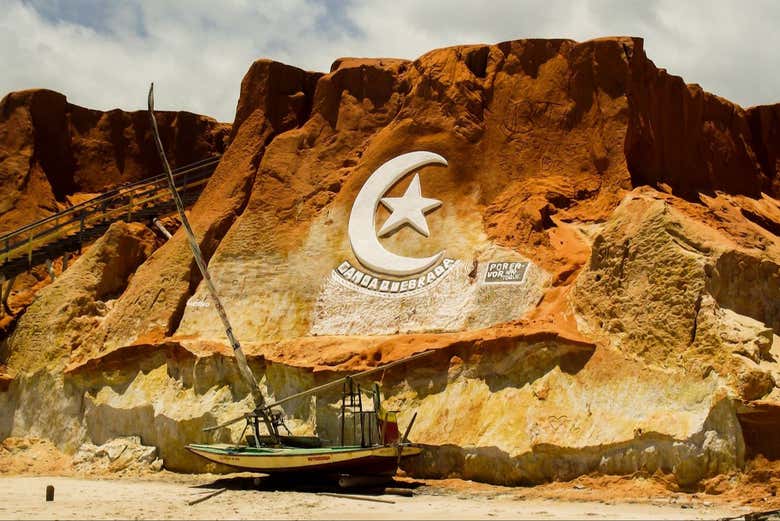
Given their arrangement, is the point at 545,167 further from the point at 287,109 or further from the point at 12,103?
the point at 12,103

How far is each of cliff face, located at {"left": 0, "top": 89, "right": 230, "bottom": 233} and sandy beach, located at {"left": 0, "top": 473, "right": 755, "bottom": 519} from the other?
14.3m

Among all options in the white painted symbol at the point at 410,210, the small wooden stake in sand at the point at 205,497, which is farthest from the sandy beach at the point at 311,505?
the white painted symbol at the point at 410,210

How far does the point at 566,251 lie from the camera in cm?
2197

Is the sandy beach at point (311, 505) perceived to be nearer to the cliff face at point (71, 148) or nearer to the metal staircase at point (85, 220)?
the metal staircase at point (85, 220)

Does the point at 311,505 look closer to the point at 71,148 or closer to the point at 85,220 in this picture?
the point at 85,220

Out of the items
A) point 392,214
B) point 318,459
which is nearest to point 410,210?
point 392,214

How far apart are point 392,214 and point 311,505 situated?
29.1ft

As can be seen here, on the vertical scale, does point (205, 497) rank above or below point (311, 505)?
above

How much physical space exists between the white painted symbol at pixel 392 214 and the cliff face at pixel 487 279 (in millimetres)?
184

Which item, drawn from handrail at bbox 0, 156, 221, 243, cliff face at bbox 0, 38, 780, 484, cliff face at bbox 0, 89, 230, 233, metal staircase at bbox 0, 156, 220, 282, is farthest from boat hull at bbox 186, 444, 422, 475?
cliff face at bbox 0, 89, 230, 233

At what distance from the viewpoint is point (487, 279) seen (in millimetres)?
22203

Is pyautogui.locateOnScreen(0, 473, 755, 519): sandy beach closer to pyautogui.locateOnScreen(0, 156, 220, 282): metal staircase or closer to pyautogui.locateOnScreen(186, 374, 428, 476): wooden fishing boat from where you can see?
pyautogui.locateOnScreen(186, 374, 428, 476): wooden fishing boat

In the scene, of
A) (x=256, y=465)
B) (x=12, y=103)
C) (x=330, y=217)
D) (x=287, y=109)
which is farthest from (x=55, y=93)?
(x=256, y=465)

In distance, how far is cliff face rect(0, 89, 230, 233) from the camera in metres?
33.0
